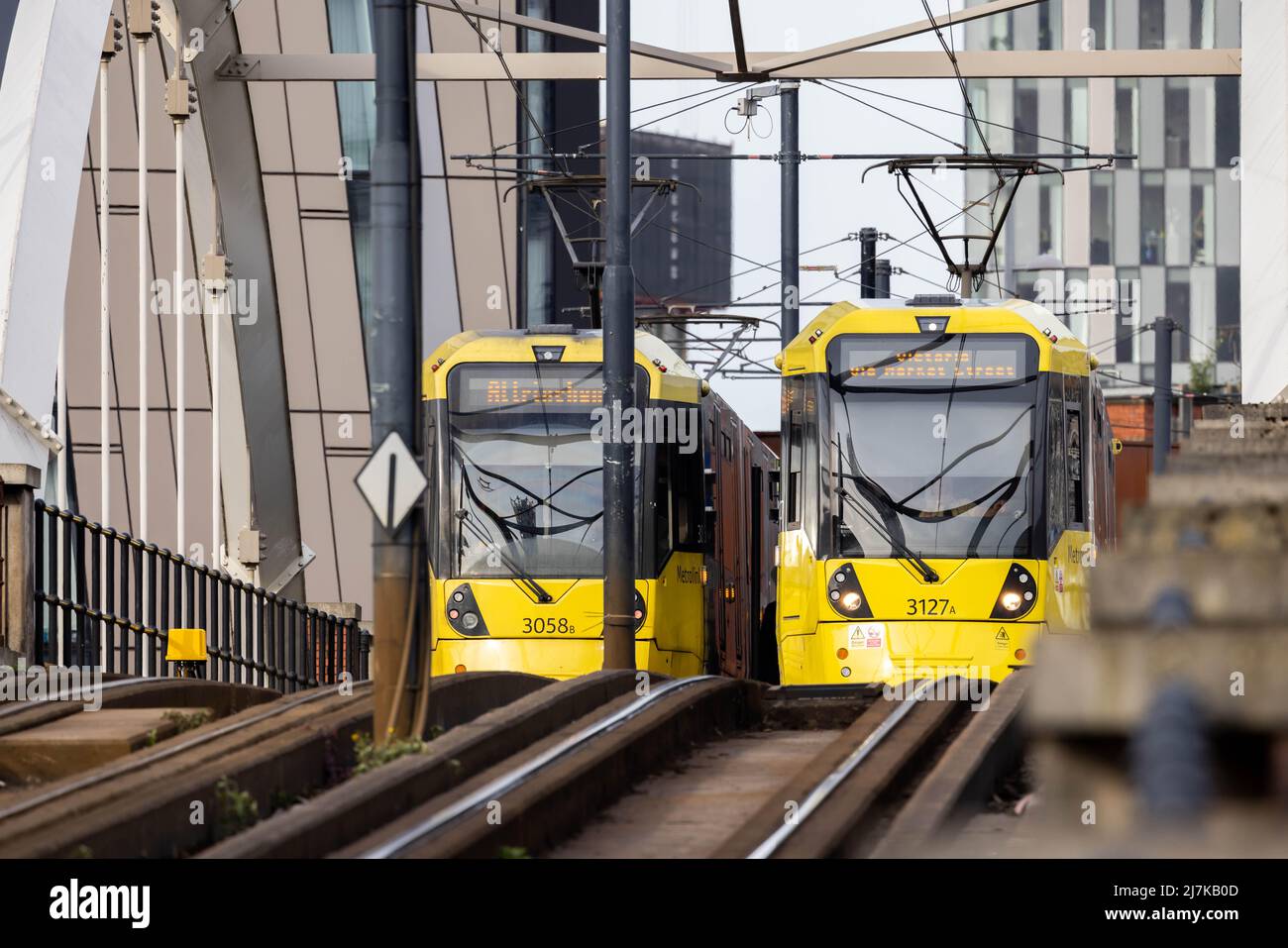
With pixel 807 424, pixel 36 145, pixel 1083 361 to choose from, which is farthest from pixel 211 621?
pixel 1083 361

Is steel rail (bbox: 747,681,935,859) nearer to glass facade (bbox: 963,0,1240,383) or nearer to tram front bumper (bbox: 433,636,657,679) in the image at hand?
tram front bumper (bbox: 433,636,657,679)

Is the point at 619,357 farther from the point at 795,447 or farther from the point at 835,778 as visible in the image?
the point at 835,778

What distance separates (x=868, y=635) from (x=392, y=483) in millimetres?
6429

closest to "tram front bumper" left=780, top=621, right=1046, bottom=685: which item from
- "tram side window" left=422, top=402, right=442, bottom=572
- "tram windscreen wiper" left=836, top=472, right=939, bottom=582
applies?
"tram windscreen wiper" left=836, top=472, right=939, bottom=582

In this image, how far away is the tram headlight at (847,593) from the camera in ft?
52.5

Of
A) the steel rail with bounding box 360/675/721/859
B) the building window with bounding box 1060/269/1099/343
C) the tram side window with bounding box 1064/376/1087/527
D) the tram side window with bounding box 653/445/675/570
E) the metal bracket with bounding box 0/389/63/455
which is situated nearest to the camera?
the steel rail with bounding box 360/675/721/859

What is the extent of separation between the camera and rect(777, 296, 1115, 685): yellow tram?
15930 mm

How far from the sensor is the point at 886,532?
16.1 m

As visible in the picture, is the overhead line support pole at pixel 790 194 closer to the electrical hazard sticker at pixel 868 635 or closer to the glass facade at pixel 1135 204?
the electrical hazard sticker at pixel 868 635

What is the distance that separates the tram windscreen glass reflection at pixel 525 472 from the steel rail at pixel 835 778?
5.36 m

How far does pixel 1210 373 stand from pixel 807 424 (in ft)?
199
